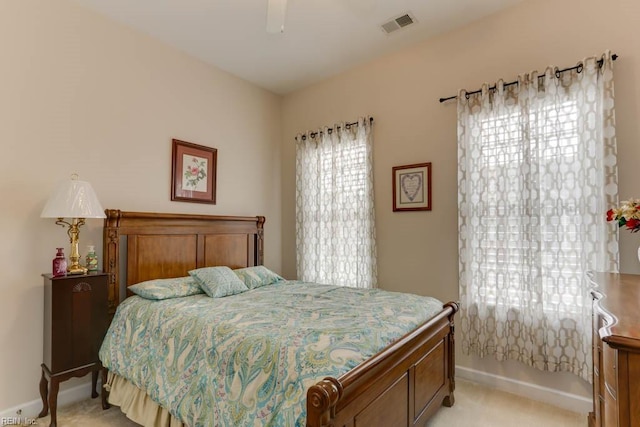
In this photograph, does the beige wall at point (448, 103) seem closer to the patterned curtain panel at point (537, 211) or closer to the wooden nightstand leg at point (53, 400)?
the patterned curtain panel at point (537, 211)

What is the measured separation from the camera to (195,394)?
1745 mm

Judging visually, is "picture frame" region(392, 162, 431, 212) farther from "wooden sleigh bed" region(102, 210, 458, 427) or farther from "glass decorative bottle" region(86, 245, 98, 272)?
"glass decorative bottle" region(86, 245, 98, 272)

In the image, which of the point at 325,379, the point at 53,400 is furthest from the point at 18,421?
the point at 325,379

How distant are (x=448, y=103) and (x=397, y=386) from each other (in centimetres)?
249

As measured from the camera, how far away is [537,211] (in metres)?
2.53

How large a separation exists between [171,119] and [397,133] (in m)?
2.28

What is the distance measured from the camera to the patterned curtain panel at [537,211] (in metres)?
2.32

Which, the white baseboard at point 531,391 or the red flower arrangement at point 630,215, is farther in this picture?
the white baseboard at point 531,391

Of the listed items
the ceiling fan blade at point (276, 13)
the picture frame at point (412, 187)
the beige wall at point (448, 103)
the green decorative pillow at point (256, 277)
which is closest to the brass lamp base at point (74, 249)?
the green decorative pillow at point (256, 277)

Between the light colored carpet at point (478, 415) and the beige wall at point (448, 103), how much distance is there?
213 mm

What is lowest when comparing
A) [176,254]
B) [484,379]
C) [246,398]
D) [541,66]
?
[484,379]

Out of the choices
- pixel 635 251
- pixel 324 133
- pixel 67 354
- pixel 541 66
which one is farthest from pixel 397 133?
pixel 67 354

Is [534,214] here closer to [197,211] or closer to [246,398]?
[246,398]

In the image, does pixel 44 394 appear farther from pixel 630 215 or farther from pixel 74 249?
pixel 630 215
